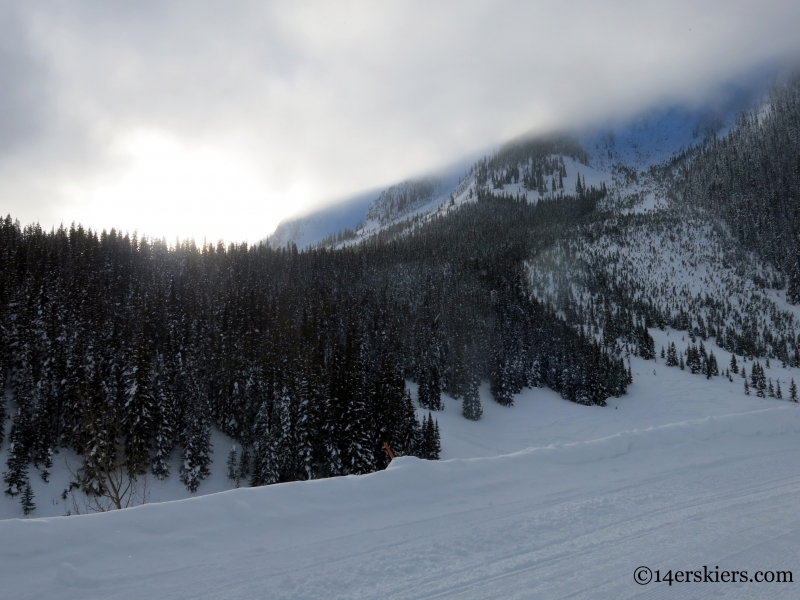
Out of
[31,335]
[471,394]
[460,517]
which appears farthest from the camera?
[471,394]

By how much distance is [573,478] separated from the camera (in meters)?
9.54

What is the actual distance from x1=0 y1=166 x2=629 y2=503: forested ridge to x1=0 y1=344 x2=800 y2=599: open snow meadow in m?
11.0

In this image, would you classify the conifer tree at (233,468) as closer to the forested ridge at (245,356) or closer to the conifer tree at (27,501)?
the forested ridge at (245,356)

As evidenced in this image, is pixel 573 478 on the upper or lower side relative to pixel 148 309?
lower

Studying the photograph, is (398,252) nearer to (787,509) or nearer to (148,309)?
(148,309)

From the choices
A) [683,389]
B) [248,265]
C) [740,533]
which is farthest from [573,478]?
[248,265]

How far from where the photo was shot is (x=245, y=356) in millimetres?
59844

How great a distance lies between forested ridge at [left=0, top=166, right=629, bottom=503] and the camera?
42.8 m

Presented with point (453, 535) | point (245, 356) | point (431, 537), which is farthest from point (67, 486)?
point (453, 535)

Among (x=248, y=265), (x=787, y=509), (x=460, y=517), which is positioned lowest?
(x=787, y=509)

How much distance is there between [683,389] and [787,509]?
94.9 metres

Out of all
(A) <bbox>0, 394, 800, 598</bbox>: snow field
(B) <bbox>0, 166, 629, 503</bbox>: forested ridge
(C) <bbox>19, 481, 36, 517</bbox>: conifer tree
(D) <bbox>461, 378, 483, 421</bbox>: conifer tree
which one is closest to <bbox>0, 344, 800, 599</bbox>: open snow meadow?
(A) <bbox>0, 394, 800, 598</bbox>: snow field

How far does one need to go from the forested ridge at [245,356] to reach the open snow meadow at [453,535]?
10998 millimetres

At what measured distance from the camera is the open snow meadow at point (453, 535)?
550cm
